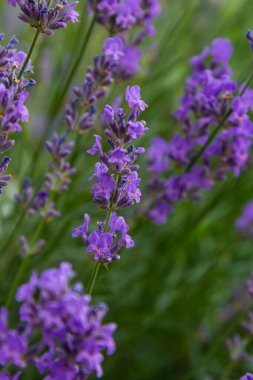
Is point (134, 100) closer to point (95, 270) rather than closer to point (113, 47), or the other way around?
point (95, 270)

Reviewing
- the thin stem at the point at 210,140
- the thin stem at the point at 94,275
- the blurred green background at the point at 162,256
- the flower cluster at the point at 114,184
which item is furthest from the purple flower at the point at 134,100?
the blurred green background at the point at 162,256

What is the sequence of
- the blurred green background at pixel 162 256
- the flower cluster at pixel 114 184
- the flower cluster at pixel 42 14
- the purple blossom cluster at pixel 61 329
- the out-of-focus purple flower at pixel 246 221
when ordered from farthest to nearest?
the out-of-focus purple flower at pixel 246 221 → the blurred green background at pixel 162 256 → the flower cluster at pixel 42 14 → the flower cluster at pixel 114 184 → the purple blossom cluster at pixel 61 329

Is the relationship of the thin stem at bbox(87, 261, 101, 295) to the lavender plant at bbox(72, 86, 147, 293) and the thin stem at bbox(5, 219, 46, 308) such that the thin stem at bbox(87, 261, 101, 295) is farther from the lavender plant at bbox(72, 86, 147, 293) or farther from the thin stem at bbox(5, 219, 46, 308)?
the thin stem at bbox(5, 219, 46, 308)

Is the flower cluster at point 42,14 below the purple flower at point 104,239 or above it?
above

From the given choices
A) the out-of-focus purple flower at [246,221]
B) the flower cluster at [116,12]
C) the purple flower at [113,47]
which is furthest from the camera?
the out-of-focus purple flower at [246,221]

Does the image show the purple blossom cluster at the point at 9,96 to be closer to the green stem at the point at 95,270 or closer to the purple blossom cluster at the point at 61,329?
the green stem at the point at 95,270

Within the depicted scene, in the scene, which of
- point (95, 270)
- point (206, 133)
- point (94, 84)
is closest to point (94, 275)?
point (95, 270)

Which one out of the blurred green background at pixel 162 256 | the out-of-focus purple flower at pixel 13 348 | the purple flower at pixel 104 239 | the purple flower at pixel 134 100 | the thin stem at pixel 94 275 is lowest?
the blurred green background at pixel 162 256
